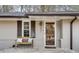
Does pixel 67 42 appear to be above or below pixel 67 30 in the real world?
below

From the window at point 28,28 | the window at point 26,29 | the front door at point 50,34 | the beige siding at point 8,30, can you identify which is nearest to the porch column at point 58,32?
the front door at point 50,34

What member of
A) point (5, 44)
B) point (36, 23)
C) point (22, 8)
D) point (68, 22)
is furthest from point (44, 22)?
point (22, 8)

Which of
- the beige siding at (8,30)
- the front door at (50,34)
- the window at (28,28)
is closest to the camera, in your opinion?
the beige siding at (8,30)

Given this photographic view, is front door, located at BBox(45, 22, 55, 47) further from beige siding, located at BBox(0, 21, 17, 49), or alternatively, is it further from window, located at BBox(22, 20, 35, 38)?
beige siding, located at BBox(0, 21, 17, 49)

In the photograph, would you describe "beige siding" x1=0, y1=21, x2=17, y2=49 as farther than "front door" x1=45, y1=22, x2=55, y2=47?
No

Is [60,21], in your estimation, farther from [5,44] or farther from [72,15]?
[5,44]

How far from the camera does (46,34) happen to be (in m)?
17.8

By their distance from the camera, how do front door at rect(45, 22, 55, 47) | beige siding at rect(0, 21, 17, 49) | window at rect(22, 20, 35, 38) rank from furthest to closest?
front door at rect(45, 22, 55, 47) < window at rect(22, 20, 35, 38) < beige siding at rect(0, 21, 17, 49)

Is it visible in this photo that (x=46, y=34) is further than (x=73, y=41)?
Yes

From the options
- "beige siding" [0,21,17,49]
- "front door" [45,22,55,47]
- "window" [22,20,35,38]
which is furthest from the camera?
"front door" [45,22,55,47]

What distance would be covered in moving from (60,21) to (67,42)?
207 cm

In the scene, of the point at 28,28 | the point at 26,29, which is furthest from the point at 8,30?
the point at 28,28

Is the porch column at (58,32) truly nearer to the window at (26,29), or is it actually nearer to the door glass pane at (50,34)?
the door glass pane at (50,34)

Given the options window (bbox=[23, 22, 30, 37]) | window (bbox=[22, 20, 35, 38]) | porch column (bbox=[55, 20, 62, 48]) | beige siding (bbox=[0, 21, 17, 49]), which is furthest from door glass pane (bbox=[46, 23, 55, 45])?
beige siding (bbox=[0, 21, 17, 49])
